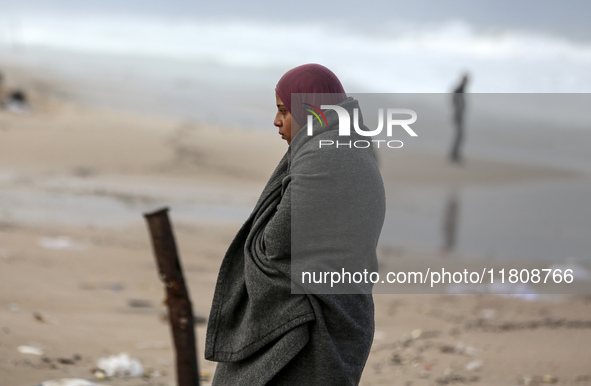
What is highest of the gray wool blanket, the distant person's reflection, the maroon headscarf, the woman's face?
the maroon headscarf

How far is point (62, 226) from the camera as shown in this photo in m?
9.09

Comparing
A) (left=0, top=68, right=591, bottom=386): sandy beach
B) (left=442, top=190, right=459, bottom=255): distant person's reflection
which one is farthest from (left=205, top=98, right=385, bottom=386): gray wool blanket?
(left=442, top=190, right=459, bottom=255): distant person's reflection

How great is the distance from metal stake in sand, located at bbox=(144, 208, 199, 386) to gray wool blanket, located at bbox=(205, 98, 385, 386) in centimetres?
125

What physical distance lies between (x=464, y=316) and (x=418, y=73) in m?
24.0

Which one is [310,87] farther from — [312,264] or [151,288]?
[151,288]

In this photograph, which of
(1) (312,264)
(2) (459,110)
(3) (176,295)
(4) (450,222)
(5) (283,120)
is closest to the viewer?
(1) (312,264)

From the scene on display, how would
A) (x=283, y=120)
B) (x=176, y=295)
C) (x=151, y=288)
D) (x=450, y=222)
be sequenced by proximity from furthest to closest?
(x=450, y=222), (x=151, y=288), (x=176, y=295), (x=283, y=120)

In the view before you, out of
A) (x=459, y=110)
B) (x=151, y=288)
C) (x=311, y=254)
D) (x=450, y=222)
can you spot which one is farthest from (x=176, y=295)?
(x=459, y=110)

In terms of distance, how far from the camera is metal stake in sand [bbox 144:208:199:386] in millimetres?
3441

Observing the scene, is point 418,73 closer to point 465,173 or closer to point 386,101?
point 386,101

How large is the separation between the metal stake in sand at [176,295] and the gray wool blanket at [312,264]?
1252 millimetres

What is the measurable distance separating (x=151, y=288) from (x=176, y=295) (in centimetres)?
380

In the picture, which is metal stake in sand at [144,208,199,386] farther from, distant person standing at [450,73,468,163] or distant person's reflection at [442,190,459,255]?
distant person standing at [450,73,468,163]

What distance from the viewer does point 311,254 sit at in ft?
7.14
